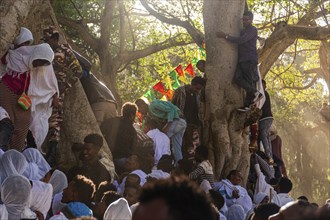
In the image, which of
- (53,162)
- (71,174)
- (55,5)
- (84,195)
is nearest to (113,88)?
(55,5)

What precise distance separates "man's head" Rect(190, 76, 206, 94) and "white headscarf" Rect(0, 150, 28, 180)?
5.24m

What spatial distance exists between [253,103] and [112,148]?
274cm

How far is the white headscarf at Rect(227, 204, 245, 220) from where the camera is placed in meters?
8.79

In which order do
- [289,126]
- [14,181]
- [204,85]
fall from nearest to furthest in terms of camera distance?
[14,181] → [204,85] → [289,126]

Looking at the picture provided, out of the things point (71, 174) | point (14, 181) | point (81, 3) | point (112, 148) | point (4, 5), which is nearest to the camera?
point (14, 181)

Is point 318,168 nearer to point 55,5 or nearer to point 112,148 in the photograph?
point 55,5

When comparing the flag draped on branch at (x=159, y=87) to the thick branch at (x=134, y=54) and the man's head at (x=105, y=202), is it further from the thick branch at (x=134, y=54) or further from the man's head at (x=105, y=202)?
the man's head at (x=105, y=202)

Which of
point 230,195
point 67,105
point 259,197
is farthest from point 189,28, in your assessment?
point 230,195

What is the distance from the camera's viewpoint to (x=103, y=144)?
9.48m

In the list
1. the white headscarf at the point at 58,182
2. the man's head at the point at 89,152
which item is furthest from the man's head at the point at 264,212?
the man's head at the point at 89,152

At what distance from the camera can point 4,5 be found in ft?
29.2

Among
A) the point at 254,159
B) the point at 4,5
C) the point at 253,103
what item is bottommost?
the point at 254,159

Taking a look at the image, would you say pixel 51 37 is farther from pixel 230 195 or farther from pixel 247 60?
pixel 247 60

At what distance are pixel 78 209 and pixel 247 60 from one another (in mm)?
5853
